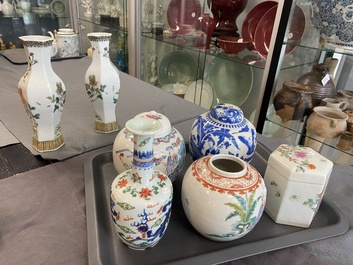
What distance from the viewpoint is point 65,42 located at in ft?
4.88

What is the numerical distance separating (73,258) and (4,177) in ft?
0.91

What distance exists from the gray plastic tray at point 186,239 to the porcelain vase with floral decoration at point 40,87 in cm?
19

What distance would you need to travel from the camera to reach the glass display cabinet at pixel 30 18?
2215 mm

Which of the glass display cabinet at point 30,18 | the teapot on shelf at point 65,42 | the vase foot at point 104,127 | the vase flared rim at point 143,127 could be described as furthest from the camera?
the glass display cabinet at point 30,18

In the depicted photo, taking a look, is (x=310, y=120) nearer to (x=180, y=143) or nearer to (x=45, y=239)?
(x=180, y=143)

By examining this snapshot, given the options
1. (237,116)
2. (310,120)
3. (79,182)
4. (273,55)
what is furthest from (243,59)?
(79,182)

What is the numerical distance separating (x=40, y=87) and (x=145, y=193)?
1.14 ft

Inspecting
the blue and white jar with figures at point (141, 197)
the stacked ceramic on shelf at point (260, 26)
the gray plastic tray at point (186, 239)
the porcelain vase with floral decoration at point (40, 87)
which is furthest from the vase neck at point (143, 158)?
the stacked ceramic on shelf at point (260, 26)

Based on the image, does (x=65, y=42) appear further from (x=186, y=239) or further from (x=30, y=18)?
(x=186, y=239)

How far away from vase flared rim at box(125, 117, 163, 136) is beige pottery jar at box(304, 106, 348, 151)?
810 mm

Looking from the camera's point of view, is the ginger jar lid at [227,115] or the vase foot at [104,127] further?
the vase foot at [104,127]

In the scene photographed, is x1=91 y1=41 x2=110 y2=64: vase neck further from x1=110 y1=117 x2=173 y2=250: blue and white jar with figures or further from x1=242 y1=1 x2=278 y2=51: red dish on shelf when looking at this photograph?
x1=242 y1=1 x2=278 y2=51: red dish on shelf

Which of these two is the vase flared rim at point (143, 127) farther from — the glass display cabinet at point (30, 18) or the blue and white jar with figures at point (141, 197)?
the glass display cabinet at point (30, 18)

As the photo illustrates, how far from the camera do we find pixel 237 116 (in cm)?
53
